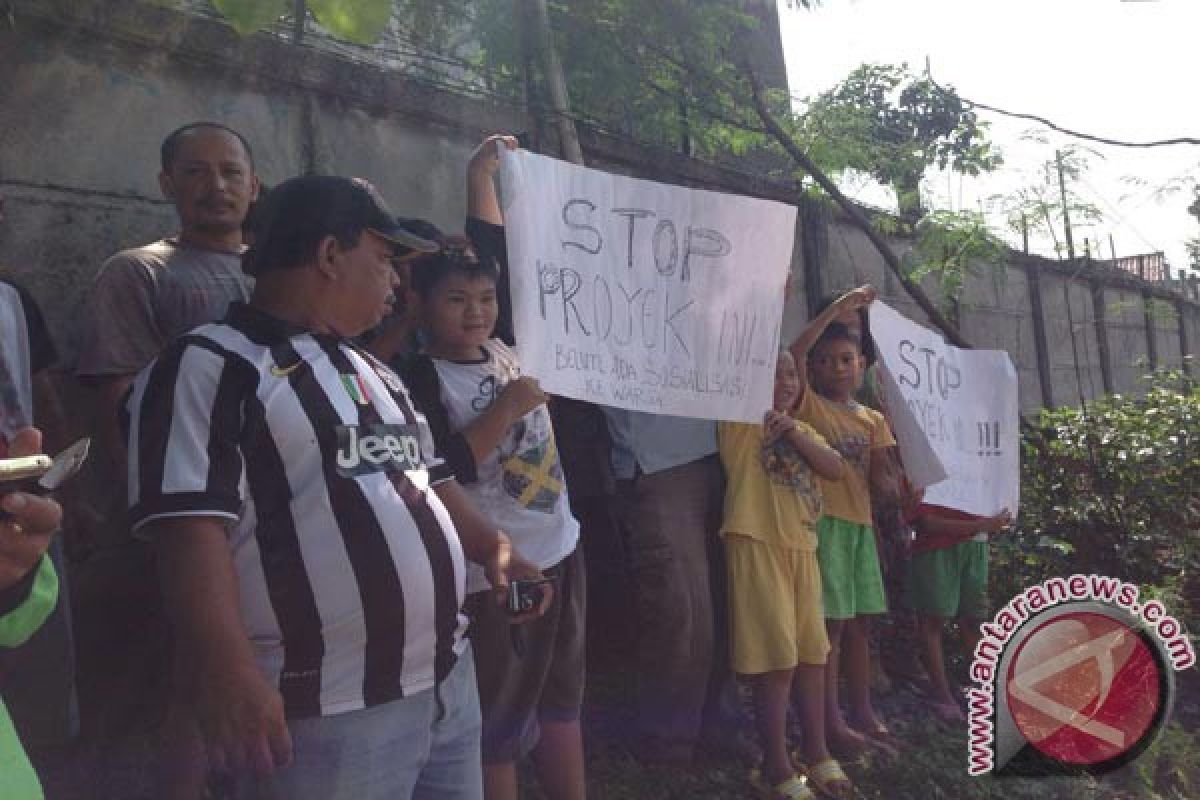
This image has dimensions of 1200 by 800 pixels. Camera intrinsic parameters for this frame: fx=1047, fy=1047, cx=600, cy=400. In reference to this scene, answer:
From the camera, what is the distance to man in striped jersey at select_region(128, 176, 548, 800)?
1505mm

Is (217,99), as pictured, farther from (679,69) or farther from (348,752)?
(679,69)

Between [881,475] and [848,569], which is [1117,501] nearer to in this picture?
[881,475]

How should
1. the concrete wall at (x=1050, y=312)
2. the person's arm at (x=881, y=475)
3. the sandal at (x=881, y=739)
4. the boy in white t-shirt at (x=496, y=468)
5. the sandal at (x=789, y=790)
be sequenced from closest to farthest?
the boy in white t-shirt at (x=496, y=468) → the sandal at (x=789, y=790) → the sandal at (x=881, y=739) → the person's arm at (x=881, y=475) → the concrete wall at (x=1050, y=312)

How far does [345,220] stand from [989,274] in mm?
6846

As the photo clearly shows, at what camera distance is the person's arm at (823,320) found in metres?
3.63

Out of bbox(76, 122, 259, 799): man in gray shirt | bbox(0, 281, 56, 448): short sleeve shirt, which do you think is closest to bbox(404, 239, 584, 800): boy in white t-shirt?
bbox(76, 122, 259, 799): man in gray shirt

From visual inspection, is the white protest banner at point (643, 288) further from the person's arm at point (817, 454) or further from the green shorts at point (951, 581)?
the green shorts at point (951, 581)

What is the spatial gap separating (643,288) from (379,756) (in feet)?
5.48

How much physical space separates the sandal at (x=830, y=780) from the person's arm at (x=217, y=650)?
2.29m

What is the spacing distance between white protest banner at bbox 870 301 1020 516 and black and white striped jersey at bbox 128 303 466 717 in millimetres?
2510

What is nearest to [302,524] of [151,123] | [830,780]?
A: [151,123]

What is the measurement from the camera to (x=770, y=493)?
11.3 ft
